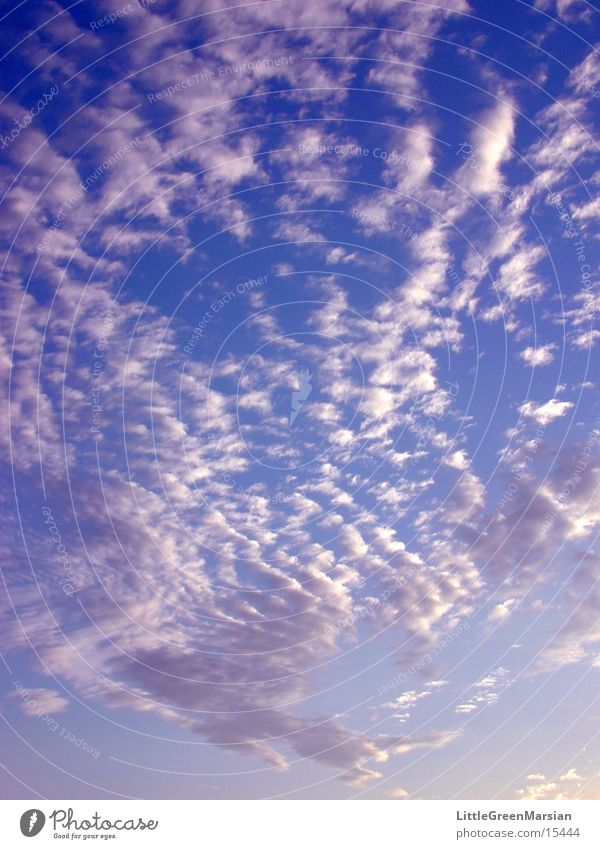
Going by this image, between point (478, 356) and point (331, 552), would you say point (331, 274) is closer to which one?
point (478, 356)

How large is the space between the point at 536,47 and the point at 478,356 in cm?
1704

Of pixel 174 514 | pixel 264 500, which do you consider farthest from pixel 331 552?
pixel 174 514
